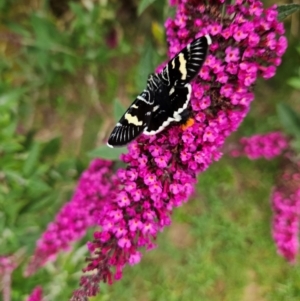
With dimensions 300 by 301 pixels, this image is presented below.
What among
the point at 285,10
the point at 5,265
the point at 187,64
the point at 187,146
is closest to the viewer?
the point at 187,64

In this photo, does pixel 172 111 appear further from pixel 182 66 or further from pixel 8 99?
pixel 8 99

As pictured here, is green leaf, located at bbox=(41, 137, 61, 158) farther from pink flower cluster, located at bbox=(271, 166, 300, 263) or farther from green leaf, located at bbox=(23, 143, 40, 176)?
pink flower cluster, located at bbox=(271, 166, 300, 263)

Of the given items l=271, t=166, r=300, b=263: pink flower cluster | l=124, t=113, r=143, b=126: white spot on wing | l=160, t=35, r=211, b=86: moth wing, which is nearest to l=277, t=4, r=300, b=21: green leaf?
l=160, t=35, r=211, b=86: moth wing

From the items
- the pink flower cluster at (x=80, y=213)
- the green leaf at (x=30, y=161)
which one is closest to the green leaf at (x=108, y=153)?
the pink flower cluster at (x=80, y=213)

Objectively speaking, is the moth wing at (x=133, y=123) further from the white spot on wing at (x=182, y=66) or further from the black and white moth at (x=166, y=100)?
the white spot on wing at (x=182, y=66)

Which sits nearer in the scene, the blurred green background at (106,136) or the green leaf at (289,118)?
the green leaf at (289,118)

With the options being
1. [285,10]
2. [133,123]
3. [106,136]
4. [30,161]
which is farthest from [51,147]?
[285,10]
